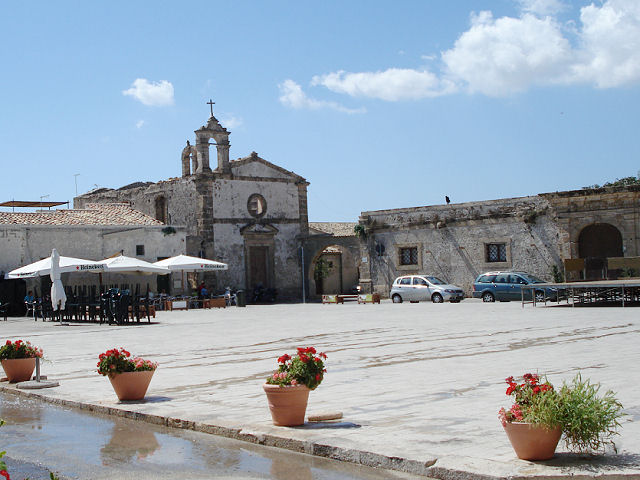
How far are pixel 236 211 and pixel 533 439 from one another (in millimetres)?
36712

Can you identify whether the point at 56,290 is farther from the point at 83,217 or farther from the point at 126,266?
the point at 83,217

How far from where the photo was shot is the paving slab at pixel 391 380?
6031mm

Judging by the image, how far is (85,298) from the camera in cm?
2617

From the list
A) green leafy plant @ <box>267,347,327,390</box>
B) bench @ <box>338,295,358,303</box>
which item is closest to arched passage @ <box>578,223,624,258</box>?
bench @ <box>338,295,358,303</box>

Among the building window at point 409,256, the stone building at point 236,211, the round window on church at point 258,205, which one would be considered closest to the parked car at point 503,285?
the building window at point 409,256

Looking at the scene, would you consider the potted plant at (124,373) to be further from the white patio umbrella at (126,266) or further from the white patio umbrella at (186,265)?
the white patio umbrella at (186,265)

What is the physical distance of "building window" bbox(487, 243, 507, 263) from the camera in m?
34.8

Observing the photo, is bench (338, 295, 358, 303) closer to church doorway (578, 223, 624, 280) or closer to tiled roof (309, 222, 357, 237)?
church doorway (578, 223, 624, 280)

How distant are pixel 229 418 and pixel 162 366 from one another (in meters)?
4.98

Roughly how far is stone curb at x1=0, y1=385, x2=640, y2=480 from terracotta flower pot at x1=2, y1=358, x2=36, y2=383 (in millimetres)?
2737

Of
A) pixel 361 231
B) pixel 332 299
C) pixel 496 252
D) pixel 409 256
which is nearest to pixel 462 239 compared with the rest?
pixel 496 252

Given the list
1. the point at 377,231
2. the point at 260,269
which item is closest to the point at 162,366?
the point at 377,231

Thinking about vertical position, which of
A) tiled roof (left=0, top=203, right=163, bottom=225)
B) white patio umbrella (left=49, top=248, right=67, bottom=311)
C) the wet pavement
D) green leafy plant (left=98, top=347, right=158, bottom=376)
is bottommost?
the wet pavement

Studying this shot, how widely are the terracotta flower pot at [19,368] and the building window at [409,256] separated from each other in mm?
27914
